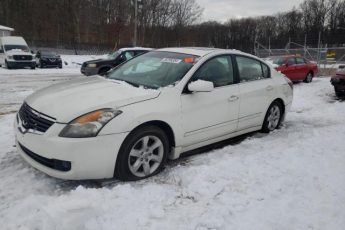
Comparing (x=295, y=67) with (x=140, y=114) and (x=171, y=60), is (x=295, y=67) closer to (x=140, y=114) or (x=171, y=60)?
(x=171, y=60)

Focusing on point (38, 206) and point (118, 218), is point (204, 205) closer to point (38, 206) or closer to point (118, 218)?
point (118, 218)

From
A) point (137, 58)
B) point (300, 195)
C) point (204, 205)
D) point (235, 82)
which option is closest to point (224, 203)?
point (204, 205)

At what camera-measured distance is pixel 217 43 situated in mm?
95938

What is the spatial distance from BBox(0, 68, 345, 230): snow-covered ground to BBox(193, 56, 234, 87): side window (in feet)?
Result: 3.50

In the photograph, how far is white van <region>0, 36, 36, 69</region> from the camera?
2294cm

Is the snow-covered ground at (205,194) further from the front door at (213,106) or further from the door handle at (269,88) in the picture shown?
the door handle at (269,88)

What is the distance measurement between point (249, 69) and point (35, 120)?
3.64 meters

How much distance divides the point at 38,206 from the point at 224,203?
1910 mm

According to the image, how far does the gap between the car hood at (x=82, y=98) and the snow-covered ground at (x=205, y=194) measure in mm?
847

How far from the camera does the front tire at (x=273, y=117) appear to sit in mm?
6422

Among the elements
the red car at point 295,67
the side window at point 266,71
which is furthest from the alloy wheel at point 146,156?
the red car at point 295,67

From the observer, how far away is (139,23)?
60938 mm

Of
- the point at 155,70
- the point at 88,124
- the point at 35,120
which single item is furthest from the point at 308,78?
the point at 35,120

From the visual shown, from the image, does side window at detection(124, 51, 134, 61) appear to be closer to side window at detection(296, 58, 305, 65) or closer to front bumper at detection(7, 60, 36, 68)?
side window at detection(296, 58, 305, 65)
